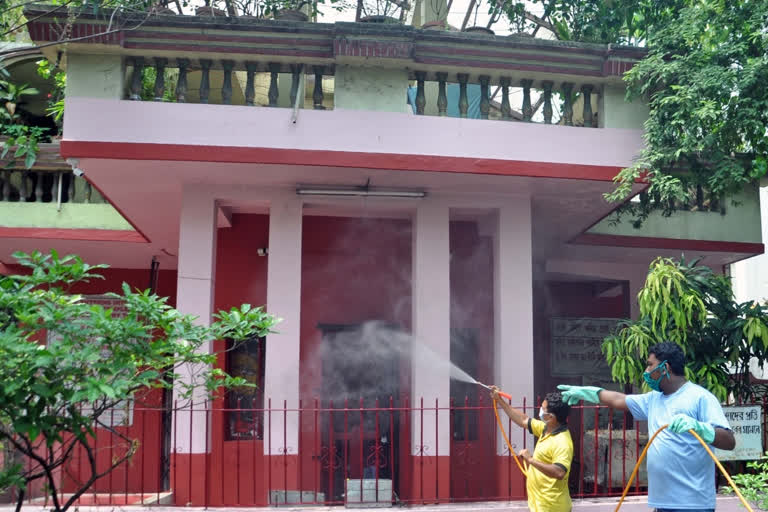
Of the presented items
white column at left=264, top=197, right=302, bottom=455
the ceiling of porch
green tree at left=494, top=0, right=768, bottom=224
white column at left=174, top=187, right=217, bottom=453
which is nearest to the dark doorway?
white column at left=264, top=197, right=302, bottom=455

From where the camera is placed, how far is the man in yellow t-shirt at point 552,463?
18.0 ft

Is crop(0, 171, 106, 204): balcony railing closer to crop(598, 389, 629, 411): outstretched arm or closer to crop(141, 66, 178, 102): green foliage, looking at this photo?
crop(141, 66, 178, 102): green foliage

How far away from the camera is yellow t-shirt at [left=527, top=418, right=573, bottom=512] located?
5.51m

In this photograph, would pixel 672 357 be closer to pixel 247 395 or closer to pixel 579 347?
pixel 247 395

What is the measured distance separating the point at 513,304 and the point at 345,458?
103 inches

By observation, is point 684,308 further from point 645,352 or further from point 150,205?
point 150,205

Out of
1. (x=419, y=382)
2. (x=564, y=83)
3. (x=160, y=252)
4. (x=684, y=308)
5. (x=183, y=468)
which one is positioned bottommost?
(x=183, y=468)

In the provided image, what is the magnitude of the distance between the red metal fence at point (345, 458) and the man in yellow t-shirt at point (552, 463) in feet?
5.06

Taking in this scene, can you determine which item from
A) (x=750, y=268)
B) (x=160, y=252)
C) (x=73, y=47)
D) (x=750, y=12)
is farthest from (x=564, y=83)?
(x=750, y=268)

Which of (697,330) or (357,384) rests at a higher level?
(697,330)

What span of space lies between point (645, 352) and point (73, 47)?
6599 mm

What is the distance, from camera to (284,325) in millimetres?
9023

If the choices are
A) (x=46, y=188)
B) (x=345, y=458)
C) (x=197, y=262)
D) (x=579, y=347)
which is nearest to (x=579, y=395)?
(x=345, y=458)

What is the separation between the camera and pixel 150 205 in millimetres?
10375
